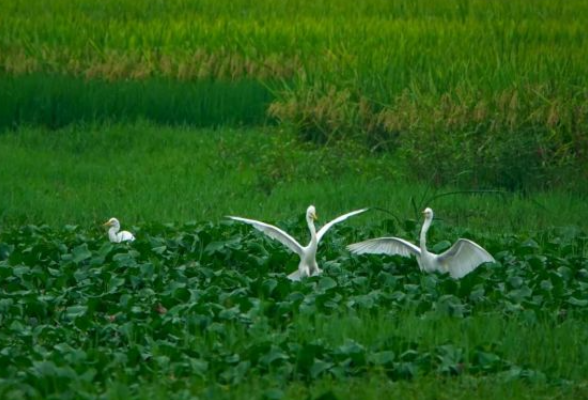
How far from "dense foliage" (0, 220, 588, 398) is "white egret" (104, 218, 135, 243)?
0.30 ft

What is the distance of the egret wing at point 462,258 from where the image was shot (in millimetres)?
7273

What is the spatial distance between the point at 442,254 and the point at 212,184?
3655 millimetres

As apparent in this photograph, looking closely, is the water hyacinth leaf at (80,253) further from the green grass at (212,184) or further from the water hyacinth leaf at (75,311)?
the green grass at (212,184)

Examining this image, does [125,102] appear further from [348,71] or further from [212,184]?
[212,184]

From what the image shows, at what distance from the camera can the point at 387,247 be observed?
302 inches

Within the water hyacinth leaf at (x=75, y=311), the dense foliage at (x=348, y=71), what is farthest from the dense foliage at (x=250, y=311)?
the dense foliage at (x=348, y=71)

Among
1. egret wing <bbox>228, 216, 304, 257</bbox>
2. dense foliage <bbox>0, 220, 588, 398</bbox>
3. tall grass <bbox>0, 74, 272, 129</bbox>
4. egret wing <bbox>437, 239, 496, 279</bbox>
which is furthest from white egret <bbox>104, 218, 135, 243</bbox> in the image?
tall grass <bbox>0, 74, 272, 129</bbox>

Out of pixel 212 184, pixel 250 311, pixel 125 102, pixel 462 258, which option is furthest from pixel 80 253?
pixel 125 102

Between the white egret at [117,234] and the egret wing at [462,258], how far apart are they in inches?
74.8

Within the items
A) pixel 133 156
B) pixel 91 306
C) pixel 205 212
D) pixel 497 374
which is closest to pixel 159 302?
pixel 91 306

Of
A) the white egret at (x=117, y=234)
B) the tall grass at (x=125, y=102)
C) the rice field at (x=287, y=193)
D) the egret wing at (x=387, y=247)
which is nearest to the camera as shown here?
the rice field at (x=287, y=193)

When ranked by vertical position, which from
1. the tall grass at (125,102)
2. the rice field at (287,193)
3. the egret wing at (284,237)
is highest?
the egret wing at (284,237)

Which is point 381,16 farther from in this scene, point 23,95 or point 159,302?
point 159,302

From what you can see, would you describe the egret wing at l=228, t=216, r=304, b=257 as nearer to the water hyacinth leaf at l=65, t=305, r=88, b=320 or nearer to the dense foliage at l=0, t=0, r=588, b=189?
the water hyacinth leaf at l=65, t=305, r=88, b=320
